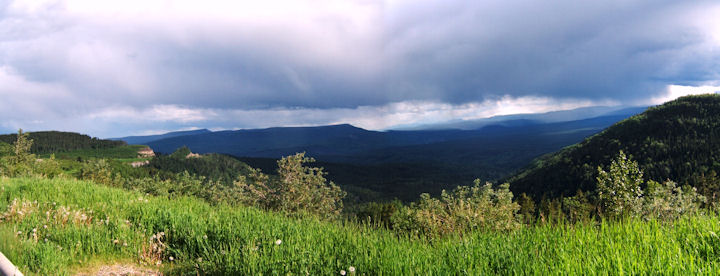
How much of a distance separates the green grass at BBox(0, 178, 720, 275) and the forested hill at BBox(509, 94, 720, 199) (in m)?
149

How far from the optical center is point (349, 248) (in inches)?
186

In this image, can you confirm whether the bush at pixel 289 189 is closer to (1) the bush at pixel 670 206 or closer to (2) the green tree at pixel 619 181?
(2) the green tree at pixel 619 181

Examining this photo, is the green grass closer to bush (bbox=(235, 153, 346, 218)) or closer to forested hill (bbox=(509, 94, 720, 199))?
bush (bbox=(235, 153, 346, 218))

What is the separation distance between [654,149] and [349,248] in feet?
690

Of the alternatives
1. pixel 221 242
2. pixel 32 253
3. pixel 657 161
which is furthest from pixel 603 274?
pixel 657 161

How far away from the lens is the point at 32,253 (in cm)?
437

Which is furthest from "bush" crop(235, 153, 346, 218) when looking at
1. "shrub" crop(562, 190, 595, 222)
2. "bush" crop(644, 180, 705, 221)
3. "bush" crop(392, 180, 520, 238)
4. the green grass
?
"bush" crop(644, 180, 705, 221)

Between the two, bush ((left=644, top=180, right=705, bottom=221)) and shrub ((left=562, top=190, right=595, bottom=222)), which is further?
bush ((left=644, top=180, right=705, bottom=221))

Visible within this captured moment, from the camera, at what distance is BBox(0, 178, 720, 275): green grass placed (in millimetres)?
3459

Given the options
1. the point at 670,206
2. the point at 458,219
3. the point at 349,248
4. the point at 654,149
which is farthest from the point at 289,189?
the point at 654,149

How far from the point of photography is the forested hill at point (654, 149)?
13888 cm

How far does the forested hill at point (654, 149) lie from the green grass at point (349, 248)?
149m

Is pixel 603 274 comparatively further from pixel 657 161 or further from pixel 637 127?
pixel 637 127

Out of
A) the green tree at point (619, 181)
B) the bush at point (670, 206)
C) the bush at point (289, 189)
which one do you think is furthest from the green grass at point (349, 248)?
the bush at point (289, 189)
